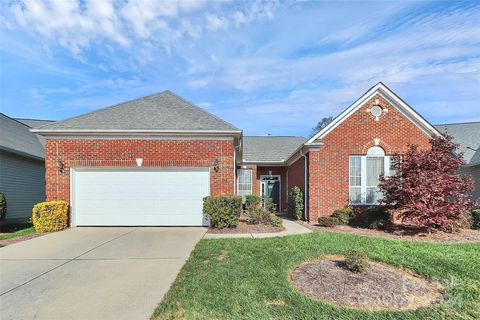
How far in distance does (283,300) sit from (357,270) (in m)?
1.94

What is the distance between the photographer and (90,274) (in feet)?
19.0

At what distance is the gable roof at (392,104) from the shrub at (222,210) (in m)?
4.80

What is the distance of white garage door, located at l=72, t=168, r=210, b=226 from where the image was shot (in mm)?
11742

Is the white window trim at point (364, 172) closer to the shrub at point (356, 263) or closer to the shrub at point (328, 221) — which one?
the shrub at point (328, 221)

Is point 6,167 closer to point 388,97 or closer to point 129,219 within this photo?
point 129,219

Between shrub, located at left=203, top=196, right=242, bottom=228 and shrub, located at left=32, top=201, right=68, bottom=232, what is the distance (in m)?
5.14

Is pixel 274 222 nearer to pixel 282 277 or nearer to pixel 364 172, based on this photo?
pixel 364 172

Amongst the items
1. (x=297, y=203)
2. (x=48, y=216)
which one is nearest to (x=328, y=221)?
(x=297, y=203)

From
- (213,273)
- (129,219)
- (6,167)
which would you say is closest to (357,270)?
(213,273)

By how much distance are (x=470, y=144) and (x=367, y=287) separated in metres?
17.8

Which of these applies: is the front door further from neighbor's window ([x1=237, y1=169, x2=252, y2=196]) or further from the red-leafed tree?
the red-leafed tree

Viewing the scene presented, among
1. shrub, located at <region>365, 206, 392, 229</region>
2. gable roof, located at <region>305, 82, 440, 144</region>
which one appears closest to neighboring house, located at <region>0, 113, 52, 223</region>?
gable roof, located at <region>305, 82, 440, 144</region>

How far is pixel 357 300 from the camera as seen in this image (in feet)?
15.0

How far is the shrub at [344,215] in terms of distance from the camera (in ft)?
41.2
